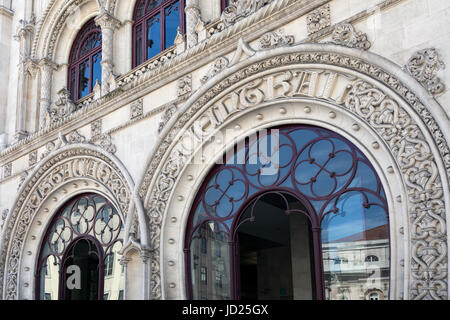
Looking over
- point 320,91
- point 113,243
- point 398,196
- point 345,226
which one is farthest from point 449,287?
point 113,243

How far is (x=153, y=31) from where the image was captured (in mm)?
11734

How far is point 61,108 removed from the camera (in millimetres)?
12836

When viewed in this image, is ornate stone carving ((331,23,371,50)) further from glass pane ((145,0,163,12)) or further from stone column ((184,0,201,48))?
glass pane ((145,0,163,12))

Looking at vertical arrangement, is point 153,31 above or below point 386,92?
above

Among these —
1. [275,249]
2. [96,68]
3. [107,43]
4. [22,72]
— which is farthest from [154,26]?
[275,249]

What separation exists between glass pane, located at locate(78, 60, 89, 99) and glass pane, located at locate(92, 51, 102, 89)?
302 millimetres

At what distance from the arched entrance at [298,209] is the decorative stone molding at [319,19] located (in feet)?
4.90

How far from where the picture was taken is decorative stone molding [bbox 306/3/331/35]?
26.7ft

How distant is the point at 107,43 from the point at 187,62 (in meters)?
3.04

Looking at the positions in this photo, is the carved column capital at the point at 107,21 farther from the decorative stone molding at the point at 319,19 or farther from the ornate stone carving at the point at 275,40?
the decorative stone molding at the point at 319,19

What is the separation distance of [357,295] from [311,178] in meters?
1.80

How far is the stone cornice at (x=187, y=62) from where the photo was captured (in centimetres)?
A: 862

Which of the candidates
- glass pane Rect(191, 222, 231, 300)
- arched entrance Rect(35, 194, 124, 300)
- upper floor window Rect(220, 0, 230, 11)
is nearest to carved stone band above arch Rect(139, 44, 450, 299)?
glass pane Rect(191, 222, 231, 300)
